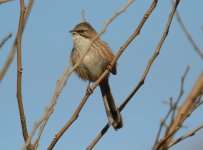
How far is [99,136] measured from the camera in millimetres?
3127

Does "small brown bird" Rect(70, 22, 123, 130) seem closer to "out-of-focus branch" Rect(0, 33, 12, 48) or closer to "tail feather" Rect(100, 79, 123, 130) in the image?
"tail feather" Rect(100, 79, 123, 130)

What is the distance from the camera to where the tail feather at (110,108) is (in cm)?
503

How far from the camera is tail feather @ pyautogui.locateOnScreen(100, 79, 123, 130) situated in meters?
5.03

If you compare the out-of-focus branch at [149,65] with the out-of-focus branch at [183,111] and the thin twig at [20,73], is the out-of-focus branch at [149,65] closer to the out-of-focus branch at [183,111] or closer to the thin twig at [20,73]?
the thin twig at [20,73]

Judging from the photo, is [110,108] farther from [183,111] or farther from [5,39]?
[183,111]

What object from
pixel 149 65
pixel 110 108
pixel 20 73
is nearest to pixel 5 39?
pixel 20 73

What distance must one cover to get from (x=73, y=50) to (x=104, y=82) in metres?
0.65

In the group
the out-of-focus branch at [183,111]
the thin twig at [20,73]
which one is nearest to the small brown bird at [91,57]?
the thin twig at [20,73]

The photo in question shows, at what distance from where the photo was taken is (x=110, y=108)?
561 centimetres

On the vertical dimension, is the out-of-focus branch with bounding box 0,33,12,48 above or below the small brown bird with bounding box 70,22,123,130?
above

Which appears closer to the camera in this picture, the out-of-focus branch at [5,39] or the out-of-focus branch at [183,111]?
the out-of-focus branch at [183,111]

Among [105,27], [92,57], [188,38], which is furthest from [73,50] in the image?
[105,27]

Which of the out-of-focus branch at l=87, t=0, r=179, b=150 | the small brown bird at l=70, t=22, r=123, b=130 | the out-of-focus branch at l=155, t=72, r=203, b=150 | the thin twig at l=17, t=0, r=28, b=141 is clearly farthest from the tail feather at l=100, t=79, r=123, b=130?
the out-of-focus branch at l=155, t=72, r=203, b=150

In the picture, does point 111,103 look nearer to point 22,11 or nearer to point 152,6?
point 152,6
